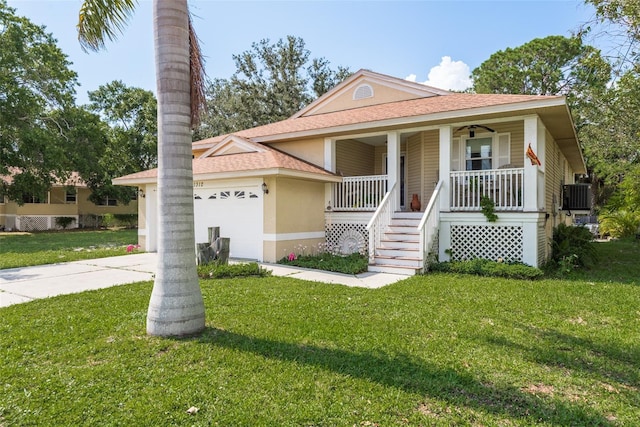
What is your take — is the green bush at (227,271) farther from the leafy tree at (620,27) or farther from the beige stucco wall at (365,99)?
the leafy tree at (620,27)

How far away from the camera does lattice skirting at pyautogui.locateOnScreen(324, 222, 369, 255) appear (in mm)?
Result: 11266

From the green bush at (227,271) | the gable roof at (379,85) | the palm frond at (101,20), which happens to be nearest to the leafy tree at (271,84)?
the gable roof at (379,85)

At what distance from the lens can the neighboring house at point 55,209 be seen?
82.1 feet

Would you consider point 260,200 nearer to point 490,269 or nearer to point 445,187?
point 445,187

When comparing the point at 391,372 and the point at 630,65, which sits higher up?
the point at 630,65

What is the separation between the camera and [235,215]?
443 inches

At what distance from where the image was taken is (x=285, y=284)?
7.44 metres

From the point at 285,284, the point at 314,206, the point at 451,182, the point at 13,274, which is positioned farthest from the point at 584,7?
the point at 13,274

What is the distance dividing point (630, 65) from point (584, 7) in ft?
Answer: 7.23

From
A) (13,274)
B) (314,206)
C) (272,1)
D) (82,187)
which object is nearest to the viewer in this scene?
(13,274)

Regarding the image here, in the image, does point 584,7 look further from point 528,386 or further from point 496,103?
point 528,386

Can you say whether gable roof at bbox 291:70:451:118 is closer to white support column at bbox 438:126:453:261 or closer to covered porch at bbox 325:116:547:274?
covered porch at bbox 325:116:547:274

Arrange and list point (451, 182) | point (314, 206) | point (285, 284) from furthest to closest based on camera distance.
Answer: point (314, 206)
point (451, 182)
point (285, 284)

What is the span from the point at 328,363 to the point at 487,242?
719 cm
